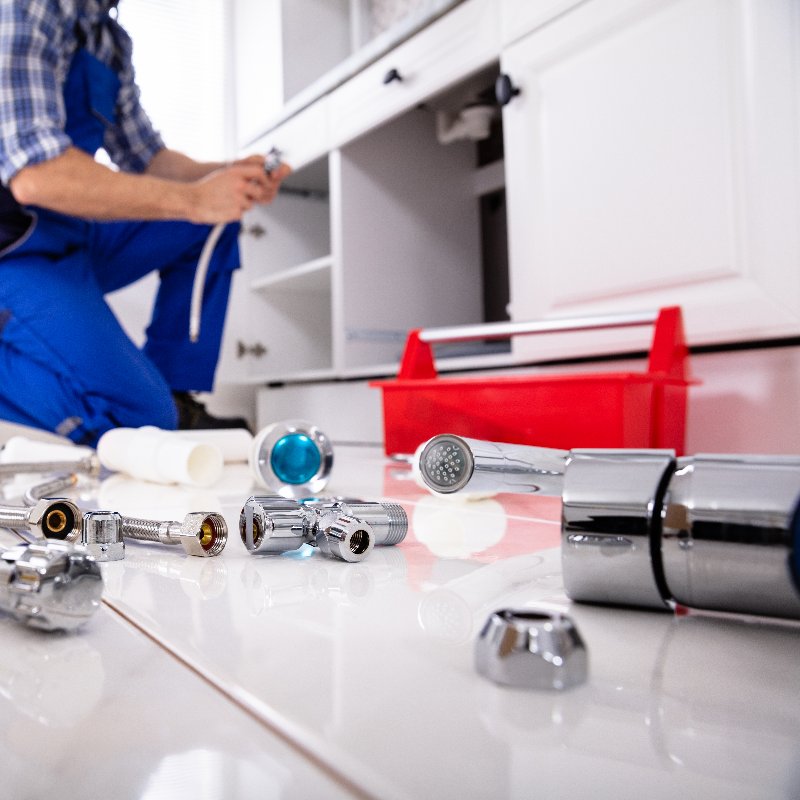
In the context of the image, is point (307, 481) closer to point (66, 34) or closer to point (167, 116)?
point (66, 34)

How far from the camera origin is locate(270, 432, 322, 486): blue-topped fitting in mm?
847

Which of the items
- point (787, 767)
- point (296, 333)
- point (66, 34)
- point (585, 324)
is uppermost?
point (66, 34)

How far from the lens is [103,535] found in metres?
0.48

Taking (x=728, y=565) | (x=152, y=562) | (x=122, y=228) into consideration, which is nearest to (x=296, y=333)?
(x=122, y=228)

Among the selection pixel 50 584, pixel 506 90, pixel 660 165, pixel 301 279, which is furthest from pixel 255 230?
pixel 50 584

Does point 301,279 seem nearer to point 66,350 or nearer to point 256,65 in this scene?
point 256,65

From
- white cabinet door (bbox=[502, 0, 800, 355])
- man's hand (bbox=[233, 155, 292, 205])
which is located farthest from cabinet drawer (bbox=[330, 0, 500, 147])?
man's hand (bbox=[233, 155, 292, 205])

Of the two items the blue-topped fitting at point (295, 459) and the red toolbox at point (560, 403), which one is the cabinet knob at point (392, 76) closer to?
the red toolbox at point (560, 403)

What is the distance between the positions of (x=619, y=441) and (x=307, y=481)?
401 mm

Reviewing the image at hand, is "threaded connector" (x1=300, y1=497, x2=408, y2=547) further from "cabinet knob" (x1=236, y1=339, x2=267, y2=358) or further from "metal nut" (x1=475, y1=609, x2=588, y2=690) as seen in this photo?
"cabinet knob" (x1=236, y1=339, x2=267, y2=358)

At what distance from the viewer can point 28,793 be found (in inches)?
7.8

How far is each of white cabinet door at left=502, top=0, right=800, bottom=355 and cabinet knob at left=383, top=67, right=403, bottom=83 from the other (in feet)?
1.16

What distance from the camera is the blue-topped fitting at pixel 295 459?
0.85m

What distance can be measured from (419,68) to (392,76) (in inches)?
2.8
